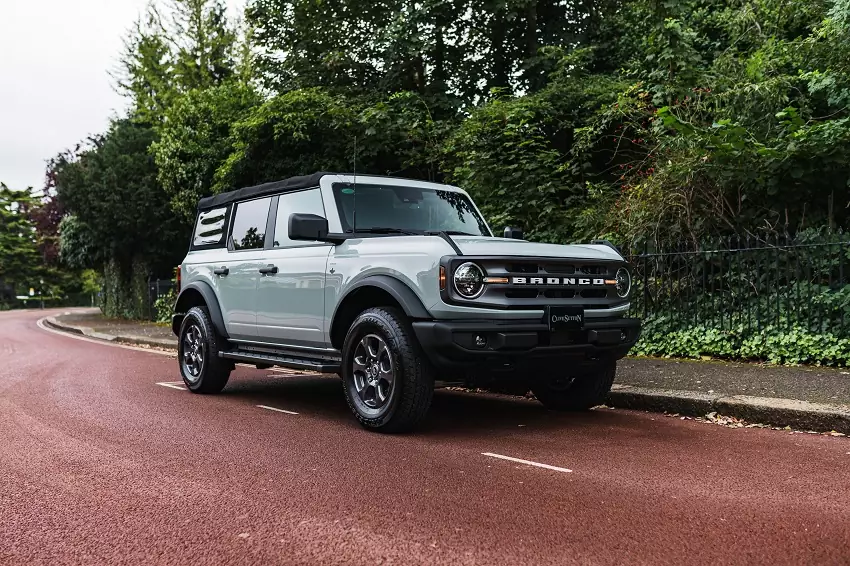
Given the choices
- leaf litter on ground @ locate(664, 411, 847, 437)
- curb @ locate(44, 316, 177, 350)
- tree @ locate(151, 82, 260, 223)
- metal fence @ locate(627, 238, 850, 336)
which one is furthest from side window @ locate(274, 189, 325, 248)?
tree @ locate(151, 82, 260, 223)

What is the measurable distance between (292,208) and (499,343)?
291cm

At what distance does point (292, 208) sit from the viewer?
7496mm

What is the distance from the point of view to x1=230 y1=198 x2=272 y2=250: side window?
788 centimetres

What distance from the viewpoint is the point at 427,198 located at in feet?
24.6

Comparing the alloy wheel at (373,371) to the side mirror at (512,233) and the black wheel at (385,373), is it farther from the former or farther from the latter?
the side mirror at (512,233)

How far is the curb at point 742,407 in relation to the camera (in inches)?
240

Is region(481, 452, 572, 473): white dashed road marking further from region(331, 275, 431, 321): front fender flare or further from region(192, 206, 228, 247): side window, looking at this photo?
region(192, 206, 228, 247): side window

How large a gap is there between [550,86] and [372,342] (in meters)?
10.00

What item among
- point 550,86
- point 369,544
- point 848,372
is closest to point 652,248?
point 848,372

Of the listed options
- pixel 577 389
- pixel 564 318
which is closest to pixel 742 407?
pixel 577 389

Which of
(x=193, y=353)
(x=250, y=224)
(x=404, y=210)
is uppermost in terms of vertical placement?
(x=404, y=210)

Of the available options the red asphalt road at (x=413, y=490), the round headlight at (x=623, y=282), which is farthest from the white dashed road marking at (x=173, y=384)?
the round headlight at (x=623, y=282)

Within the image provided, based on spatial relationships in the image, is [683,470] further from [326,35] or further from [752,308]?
[326,35]

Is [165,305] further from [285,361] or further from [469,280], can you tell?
[469,280]
